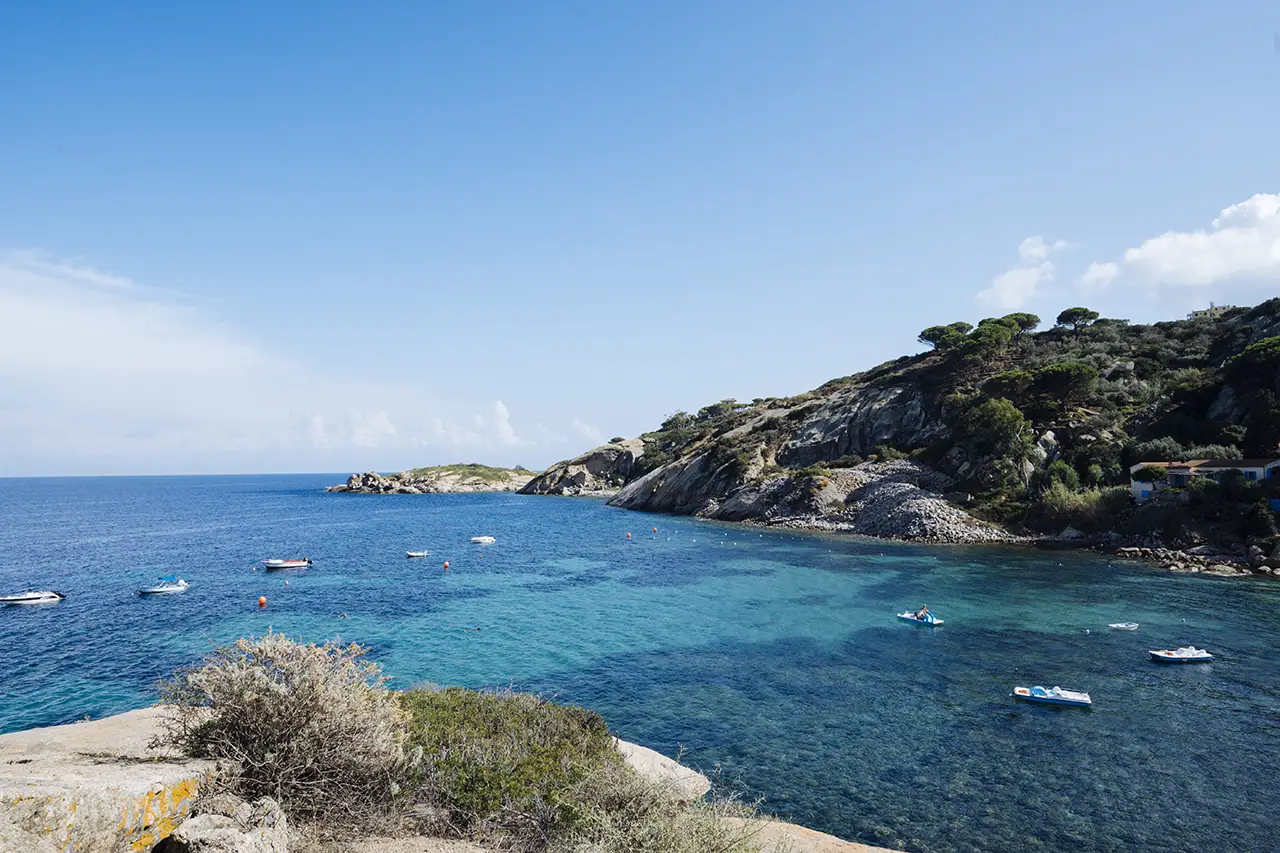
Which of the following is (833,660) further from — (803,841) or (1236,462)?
(1236,462)

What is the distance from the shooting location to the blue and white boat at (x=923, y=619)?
3266 centimetres

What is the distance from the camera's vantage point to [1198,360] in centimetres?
7700

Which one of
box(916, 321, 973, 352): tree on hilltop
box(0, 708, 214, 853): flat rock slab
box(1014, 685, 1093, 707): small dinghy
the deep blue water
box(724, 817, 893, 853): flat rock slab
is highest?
box(916, 321, 973, 352): tree on hilltop

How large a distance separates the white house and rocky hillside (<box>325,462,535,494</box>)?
Result: 148 meters

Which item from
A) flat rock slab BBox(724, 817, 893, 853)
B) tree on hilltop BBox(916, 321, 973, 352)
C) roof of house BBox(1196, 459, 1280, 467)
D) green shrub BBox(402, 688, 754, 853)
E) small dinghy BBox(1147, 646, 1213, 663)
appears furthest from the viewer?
tree on hilltop BBox(916, 321, 973, 352)

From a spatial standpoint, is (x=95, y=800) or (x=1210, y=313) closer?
(x=95, y=800)

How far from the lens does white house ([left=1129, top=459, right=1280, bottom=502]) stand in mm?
49000

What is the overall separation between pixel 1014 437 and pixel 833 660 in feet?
173

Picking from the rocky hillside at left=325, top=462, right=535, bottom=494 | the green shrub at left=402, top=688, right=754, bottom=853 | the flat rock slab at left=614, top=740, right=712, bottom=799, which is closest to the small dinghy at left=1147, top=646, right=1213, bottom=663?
the flat rock slab at left=614, top=740, right=712, bottom=799

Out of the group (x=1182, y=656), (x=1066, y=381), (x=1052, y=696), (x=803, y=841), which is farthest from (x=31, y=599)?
(x=1066, y=381)

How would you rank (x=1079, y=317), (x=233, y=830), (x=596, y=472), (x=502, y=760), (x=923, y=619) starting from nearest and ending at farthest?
(x=233, y=830), (x=502, y=760), (x=923, y=619), (x=1079, y=317), (x=596, y=472)

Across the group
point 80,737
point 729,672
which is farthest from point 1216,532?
point 80,737

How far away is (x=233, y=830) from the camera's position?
756 centimetres

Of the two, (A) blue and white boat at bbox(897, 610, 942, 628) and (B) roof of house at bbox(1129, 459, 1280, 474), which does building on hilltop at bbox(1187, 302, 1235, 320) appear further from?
(A) blue and white boat at bbox(897, 610, 942, 628)
